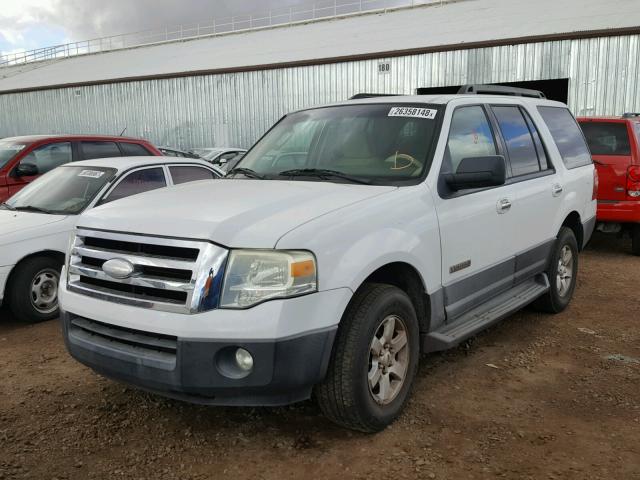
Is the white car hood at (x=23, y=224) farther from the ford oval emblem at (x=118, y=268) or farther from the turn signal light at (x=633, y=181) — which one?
the turn signal light at (x=633, y=181)

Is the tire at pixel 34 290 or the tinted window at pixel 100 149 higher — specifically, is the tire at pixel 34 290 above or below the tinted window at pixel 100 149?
below

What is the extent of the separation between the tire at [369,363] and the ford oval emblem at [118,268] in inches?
42.8

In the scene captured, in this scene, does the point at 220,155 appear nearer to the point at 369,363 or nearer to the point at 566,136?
the point at 566,136

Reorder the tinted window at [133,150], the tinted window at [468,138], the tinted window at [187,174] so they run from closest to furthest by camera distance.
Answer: the tinted window at [468,138] < the tinted window at [187,174] < the tinted window at [133,150]

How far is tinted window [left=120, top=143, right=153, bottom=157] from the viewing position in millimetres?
8273

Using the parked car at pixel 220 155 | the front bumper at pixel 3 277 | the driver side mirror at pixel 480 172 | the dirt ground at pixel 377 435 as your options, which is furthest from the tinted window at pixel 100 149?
the parked car at pixel 220 155

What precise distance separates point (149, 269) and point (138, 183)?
3530mm

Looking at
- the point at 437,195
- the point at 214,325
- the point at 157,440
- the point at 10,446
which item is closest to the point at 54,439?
the point at 10,446

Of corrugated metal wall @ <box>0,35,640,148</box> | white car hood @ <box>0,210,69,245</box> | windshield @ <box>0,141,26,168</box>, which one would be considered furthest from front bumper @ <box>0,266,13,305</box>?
corrugated metal wall @ <box>0,35,640,148</box>

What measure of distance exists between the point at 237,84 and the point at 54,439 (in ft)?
71.7

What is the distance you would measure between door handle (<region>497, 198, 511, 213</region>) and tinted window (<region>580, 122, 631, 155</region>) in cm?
470

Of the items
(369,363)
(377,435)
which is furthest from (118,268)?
(377,435)

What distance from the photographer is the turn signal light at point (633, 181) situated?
776 centimetres

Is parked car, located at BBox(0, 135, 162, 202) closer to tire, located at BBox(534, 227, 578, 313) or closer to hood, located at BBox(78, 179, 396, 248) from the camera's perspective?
hood, located at BBox(78, 179, 396, 248)
